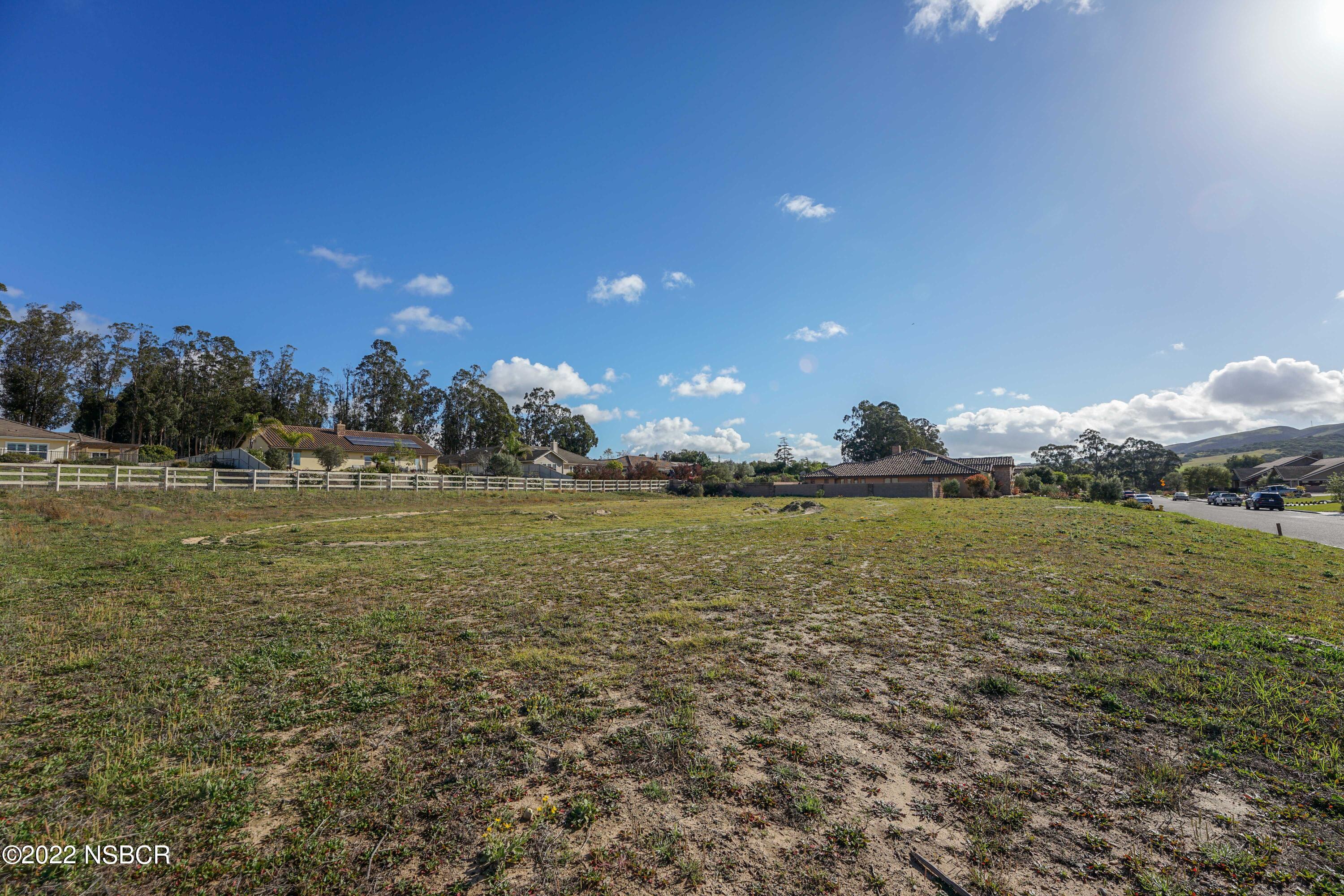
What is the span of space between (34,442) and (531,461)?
143 ft

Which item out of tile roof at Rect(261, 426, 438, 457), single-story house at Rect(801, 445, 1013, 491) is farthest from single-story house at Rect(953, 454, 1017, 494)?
tile roof at Rect(261, 426, 438, 457)

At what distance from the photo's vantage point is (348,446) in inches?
2234

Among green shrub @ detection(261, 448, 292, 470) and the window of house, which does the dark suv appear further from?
the window of house

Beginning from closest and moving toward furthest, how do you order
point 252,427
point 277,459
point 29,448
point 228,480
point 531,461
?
point 228,480 < point 29,448 < point 277,459 < point 252,427 < point 531,461

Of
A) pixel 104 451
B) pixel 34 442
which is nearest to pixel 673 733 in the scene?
pixel 34 442

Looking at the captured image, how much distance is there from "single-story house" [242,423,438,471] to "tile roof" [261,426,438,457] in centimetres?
4

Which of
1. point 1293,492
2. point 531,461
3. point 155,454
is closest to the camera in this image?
point 155,454

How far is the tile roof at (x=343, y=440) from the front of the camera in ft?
177

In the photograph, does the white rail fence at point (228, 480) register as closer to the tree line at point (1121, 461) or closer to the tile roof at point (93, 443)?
the tile roof at point (93, 443)

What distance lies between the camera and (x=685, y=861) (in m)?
2.76

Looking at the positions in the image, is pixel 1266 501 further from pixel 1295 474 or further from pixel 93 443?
pixel 93 443

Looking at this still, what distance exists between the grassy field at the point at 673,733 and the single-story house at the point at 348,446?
50.4 m

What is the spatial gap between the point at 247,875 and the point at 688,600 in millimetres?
6403

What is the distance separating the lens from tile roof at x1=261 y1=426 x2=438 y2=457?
54.1 metres
